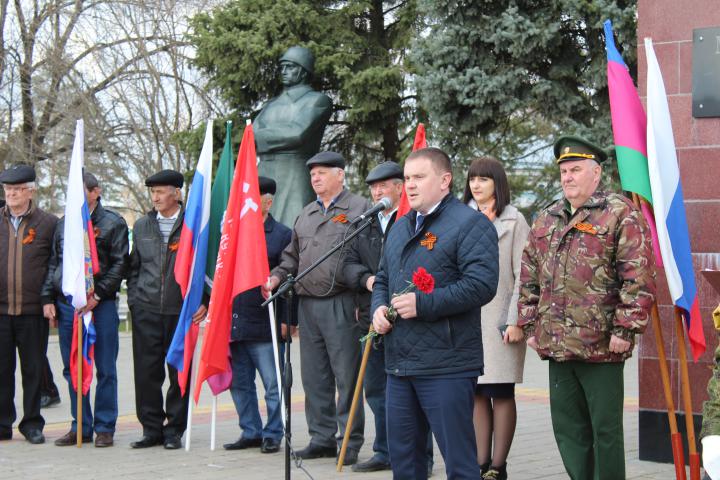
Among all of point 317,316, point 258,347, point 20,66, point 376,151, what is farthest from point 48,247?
point 20,66

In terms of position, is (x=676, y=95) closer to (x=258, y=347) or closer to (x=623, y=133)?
(x=623, y=133)

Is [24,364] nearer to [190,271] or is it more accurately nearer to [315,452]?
[190,271]

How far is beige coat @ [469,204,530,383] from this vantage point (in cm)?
632

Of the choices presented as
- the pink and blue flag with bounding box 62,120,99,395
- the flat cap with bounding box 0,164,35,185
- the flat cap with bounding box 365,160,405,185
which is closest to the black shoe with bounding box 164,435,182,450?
the pink and blue flag with bounding box 62,120,99,395

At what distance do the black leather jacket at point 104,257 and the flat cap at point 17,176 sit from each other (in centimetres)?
43

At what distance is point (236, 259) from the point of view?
24.4ft

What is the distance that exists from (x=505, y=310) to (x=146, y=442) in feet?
10.4

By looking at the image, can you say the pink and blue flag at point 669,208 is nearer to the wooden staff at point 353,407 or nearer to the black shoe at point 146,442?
the wooden staff at point 353,407

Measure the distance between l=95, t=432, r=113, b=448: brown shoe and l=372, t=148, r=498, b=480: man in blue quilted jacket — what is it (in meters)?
3.66

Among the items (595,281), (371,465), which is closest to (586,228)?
(595,281)

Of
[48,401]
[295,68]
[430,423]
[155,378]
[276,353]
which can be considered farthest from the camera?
[295,68]

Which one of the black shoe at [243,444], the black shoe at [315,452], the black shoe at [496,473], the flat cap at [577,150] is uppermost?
the flat cap at [577,150]

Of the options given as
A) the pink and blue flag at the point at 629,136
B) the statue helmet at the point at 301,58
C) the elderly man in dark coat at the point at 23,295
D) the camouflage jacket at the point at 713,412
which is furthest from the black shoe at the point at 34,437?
the statue helmet at the point at 301,58

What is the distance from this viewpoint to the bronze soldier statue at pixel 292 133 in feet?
52.0
